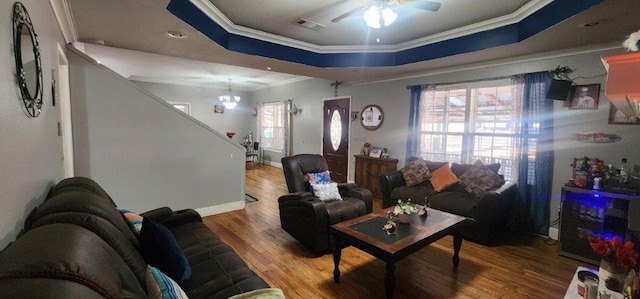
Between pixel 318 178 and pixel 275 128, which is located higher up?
pixel 275 128

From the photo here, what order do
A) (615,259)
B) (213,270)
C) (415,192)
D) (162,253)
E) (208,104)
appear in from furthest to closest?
1. (208,104)
2. (415,192)
3. (213,270)
4. (162,253)
5. (615,259)

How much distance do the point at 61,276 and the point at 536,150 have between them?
4.54 m

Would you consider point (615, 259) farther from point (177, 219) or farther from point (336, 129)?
point (336, 129)

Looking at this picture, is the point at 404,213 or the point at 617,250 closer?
the point at 617,250

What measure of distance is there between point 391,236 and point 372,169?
308 cm

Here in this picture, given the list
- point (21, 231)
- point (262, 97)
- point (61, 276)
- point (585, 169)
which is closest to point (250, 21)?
point (21, 231)

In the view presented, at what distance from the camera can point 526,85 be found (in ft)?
12.0

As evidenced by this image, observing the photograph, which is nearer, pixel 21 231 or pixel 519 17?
pixel 21 231

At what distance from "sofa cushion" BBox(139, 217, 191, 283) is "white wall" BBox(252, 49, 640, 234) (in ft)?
13.9

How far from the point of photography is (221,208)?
4.34m

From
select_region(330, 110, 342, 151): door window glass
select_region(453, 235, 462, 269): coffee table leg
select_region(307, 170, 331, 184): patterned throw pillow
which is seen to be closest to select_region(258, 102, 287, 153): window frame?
select_region(330, 110, 342, 151): door window glass

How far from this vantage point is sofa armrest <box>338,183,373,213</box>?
3494 mm

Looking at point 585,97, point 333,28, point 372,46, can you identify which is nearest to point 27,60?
point 333,28

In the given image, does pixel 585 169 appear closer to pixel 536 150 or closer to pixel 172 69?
pixel 536 150
